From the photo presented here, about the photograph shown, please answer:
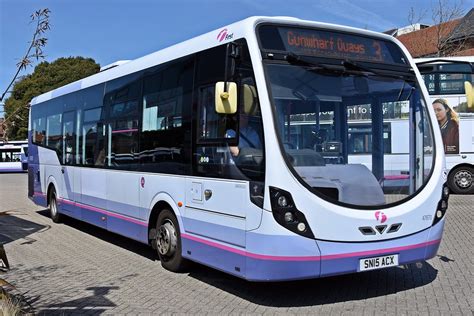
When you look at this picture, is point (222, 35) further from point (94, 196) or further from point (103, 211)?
point (94, 196)

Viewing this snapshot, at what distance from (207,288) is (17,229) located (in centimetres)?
700

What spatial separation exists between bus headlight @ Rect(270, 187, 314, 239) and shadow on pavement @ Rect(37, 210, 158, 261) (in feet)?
11.9

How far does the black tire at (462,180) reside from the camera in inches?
710

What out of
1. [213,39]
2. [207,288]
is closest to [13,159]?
[207,288]

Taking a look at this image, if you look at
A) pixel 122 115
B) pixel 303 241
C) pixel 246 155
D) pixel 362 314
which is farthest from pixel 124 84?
pixel 362 314

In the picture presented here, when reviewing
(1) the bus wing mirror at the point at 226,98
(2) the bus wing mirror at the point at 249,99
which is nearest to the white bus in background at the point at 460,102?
(2) the bus wing mirror at the point at 249,99

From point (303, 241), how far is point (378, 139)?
6.81ft

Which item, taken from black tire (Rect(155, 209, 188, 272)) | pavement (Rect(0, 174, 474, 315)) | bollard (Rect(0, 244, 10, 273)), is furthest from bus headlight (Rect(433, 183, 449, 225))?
bollard (Rect(0, 244, 10, 273))

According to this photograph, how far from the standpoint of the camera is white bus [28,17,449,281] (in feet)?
17.0

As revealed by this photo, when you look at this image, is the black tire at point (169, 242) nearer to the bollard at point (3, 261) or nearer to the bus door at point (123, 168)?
the bus door at point (123, 168)

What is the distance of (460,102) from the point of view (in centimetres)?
1827

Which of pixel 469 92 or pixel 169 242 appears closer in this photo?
pixel 169 242

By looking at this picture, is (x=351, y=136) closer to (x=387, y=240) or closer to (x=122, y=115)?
(x=387, y=240)

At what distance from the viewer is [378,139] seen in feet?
21.5
